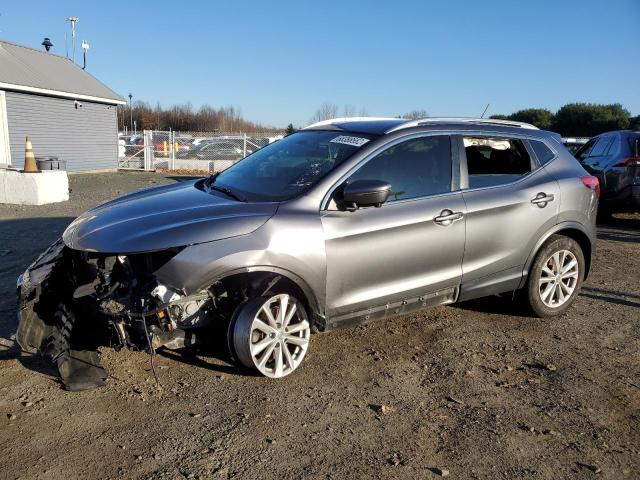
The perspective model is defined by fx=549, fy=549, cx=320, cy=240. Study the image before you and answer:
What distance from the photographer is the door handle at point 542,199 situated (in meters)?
4.84

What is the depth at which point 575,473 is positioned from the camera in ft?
9.37

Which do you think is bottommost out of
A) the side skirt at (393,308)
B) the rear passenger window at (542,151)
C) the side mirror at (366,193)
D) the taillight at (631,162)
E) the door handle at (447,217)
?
the side skirt at (393,308)

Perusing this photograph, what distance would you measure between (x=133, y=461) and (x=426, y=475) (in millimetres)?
1531

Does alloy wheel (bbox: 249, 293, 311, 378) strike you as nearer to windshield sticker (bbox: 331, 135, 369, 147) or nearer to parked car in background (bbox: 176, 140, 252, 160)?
windshield sticker (bbox: 331, 135, 369, 147)

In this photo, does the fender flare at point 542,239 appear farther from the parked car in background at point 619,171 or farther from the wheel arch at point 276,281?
the parked car in background at point 619,171

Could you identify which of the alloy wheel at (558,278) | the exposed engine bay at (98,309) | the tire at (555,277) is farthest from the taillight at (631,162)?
the exposed engine bay at (98,309)

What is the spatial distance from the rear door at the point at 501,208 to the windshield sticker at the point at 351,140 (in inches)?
36.7

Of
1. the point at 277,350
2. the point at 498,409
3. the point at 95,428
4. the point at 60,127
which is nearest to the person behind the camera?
the point at 95,428

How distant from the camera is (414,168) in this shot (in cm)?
436

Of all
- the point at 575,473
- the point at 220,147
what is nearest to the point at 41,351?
the point at 575,473

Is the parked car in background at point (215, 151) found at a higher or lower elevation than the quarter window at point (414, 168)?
lower

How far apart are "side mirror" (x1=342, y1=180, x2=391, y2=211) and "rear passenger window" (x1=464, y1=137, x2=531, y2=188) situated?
3.57 feet

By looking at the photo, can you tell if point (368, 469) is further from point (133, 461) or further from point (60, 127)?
point (60, 127)

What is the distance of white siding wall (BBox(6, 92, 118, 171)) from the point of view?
1767 centimetres
